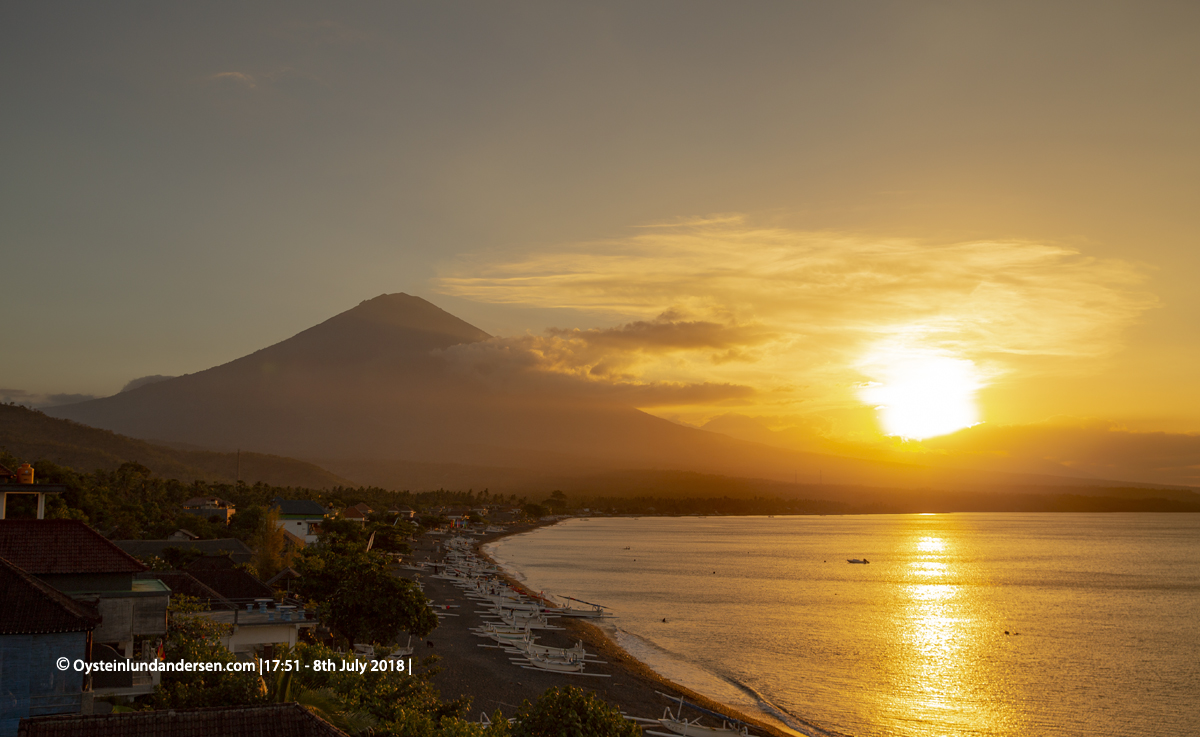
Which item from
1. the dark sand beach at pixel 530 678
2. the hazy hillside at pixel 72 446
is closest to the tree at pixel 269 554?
the dark sand beach at pixel 530 678

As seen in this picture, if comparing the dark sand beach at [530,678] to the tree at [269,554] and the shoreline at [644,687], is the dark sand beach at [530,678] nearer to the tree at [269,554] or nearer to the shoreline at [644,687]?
the shoreline at [644,687]

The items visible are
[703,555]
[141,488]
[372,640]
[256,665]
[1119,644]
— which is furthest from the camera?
[703,555]

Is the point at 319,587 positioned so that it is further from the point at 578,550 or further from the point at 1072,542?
the point at 1072,542

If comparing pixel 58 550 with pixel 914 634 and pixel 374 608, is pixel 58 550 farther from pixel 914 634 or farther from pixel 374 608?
pixel 914 634

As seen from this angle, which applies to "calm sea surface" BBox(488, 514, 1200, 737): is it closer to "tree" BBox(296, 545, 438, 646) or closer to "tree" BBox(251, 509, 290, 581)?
"tree" BBox(296, 545, 438, 646)

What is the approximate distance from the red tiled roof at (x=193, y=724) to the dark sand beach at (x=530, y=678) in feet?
44.4

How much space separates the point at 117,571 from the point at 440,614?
3162 cm

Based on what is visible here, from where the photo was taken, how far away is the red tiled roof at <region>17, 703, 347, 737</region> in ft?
29.5

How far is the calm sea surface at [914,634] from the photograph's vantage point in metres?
32.8

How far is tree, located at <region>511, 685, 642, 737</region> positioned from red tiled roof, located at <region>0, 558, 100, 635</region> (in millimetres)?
7970

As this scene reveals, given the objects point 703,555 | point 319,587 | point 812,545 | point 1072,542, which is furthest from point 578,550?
point 1072,542

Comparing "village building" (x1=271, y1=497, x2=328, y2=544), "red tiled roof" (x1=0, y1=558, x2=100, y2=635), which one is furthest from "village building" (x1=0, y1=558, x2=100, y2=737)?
"village building" (x1=271, y1=497, x2=328, y2=544)

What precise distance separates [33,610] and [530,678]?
21.4 metres

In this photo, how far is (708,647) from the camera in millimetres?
44844
